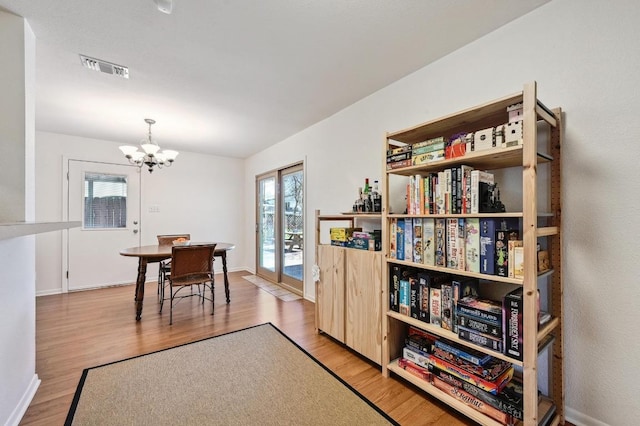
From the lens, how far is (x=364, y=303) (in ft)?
6.95

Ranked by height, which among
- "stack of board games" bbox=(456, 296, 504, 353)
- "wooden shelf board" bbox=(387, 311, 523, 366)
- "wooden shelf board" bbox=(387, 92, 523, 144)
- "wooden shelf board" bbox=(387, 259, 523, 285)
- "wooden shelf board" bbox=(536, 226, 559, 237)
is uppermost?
"wooden shelf board" bbox=(387, 92, 523, 144)

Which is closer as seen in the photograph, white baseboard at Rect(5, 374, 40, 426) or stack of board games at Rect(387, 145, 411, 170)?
white baseboard at Rect(5, 374, 40, 426)

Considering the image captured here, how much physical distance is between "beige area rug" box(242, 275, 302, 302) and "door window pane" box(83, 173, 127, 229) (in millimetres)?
2350

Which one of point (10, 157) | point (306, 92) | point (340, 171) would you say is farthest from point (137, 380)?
point (306, 92)

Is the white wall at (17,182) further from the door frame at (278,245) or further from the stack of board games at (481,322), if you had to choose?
the door frame at (278,245)

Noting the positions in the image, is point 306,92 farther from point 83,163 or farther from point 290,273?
point 83,163

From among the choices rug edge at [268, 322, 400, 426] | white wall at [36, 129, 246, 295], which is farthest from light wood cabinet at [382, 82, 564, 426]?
white wall at [36, 129, 246, 295]

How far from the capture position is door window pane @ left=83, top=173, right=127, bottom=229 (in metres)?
4.19

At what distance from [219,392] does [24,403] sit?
3.74 ft

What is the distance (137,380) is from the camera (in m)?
1.84

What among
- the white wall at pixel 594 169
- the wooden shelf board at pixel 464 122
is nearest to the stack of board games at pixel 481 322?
the white wall at pixel 594 169

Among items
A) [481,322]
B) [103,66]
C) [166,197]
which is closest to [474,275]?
[481,322]

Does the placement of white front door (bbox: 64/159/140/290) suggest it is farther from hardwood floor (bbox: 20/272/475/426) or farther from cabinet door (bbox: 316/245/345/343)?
cabinet door (bbox: 316/245/345/343)

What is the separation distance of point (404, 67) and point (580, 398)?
248cm
